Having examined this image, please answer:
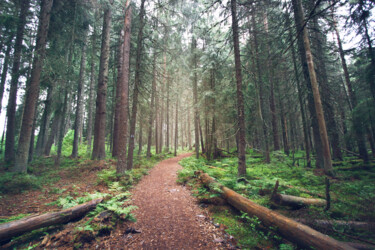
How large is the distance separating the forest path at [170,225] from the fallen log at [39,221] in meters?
1.44

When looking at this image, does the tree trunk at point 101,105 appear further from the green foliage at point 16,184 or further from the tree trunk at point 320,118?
the tree trunk at point 320,118

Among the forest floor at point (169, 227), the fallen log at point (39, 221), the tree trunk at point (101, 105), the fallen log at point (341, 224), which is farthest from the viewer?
the tree trunk at point (101, 105)

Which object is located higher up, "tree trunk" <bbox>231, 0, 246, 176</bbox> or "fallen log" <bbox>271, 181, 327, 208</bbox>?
"tree trunk" <bbox>231, 0, 246, 176</bbox>

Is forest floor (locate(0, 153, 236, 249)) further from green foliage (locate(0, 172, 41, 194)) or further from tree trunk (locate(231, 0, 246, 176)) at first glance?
tree trunk (locate(231, 0, 246, 176))

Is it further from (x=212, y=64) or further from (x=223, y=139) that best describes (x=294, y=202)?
(x=212, y=64)

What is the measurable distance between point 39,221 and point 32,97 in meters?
7.92

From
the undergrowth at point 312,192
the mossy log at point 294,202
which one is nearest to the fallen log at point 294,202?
the mossy log at point 294,202

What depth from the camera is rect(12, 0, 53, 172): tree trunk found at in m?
7.79

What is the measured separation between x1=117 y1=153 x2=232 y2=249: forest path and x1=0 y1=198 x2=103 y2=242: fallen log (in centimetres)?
144

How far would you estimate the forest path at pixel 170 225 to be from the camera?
324 centimetres

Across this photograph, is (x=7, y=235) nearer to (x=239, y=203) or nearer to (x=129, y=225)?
(x=129, y=225)

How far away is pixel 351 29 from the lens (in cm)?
771

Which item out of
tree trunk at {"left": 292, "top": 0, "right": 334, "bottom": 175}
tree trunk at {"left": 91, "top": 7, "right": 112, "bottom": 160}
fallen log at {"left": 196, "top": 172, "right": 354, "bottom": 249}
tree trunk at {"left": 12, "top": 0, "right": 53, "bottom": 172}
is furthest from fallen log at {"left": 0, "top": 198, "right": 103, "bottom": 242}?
tree trunk at {"left": 292, "top": 0, "right": 334, "bottom": 175}

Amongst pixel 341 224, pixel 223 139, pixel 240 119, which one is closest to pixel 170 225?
pixel 341 224
